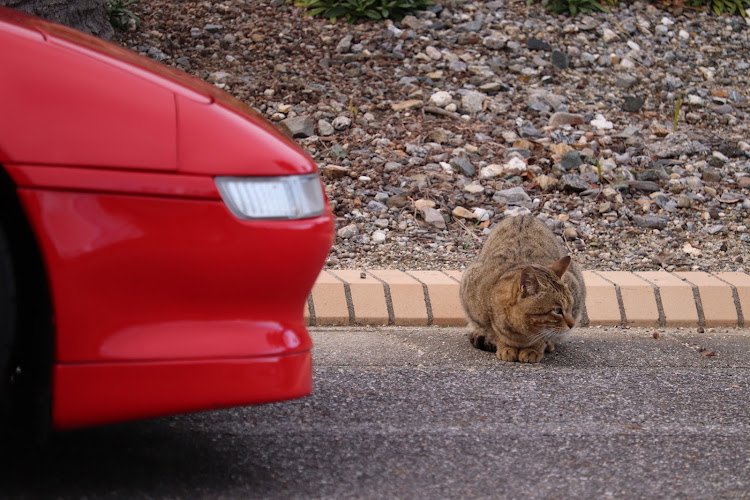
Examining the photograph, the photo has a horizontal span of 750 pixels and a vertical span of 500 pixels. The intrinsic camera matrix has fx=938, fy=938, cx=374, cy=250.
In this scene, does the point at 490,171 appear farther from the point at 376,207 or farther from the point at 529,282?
the point at 529,282

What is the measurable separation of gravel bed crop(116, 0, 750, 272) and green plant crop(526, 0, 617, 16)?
8cm

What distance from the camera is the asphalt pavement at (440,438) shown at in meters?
2.45

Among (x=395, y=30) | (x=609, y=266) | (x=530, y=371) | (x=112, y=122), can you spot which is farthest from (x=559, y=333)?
(x=395, y=30)

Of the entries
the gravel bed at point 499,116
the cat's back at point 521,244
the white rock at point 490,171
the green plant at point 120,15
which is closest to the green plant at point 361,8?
the gravel bed at point 499,116

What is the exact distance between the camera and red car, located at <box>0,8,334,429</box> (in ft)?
6.68

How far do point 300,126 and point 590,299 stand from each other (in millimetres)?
2096

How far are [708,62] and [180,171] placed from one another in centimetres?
559

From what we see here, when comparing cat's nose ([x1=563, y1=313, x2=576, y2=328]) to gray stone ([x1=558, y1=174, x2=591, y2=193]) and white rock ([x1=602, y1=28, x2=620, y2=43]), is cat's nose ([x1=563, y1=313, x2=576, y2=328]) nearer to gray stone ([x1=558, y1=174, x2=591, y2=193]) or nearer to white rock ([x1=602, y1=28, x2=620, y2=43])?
gray stone ([x1=558, y1=174, x2=591, y2=193])

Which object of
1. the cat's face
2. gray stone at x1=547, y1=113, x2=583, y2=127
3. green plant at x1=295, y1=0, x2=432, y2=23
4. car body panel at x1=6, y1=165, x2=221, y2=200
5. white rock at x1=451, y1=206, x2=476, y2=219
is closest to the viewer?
car body panel at x1=6, y1=165, x2=221, y2=200

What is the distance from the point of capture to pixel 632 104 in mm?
6199

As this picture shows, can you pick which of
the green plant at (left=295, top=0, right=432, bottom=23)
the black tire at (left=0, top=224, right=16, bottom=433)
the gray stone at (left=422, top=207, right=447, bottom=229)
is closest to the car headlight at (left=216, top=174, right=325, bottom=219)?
the black tire at (left=0, top=224, right=16, bottom=433)

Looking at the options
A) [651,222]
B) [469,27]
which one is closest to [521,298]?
[651,222]

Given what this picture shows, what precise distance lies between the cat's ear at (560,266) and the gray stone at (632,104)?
248 centimetres

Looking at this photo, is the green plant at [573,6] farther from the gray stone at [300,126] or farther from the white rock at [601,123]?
the gray stone at [300,126]
